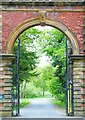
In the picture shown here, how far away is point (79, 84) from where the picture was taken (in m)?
20.5

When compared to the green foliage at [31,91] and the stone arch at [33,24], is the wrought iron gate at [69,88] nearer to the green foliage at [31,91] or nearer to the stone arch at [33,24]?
the stone arch at [33,24]

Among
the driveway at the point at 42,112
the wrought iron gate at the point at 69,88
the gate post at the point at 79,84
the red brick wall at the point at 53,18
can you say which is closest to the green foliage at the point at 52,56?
the driveway at the point at 42,112

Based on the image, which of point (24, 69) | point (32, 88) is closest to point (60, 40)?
point (24, 69)

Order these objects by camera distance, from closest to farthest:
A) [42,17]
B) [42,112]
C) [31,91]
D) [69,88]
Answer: [42,17] → [69,88] → [42,112] → [31,91]

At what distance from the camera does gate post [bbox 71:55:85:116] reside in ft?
66.5

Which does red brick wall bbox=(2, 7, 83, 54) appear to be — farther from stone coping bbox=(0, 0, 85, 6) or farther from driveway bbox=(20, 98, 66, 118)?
driveway bbox=(20, 98, 66, 118)

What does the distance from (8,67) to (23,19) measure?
101 inches

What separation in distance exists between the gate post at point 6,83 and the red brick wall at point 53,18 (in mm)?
1213

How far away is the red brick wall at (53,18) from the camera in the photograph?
68.3ft

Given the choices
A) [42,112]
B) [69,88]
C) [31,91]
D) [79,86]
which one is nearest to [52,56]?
[42,112]

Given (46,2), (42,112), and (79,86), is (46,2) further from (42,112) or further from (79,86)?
(42,112)

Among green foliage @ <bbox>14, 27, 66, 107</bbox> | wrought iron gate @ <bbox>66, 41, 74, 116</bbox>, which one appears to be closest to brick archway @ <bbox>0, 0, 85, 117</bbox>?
wrought iron gate @ <bbox>66, 41, 74, 116</bbox>

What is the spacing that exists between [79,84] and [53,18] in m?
3.57

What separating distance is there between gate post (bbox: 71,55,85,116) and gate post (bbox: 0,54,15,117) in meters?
3.15
